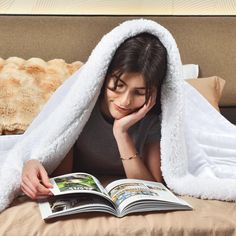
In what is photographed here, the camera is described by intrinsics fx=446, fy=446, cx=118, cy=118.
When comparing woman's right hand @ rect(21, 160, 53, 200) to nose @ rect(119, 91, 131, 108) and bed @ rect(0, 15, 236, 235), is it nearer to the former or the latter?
nose @ rect(119, 91, 131, 108)

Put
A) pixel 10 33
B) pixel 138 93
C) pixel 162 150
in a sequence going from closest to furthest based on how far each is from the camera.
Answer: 1. pixel 138 93
2. pixel 162 150
3. pixel 10 33

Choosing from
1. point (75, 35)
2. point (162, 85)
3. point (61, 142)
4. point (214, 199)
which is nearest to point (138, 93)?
point (162, 85)

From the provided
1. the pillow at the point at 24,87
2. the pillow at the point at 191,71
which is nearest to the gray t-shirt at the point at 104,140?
the pillow at the point at 24,87

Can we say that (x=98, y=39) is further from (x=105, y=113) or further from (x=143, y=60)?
(x=143, y=60)

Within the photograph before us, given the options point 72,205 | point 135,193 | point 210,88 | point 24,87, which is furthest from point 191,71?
point 72,205

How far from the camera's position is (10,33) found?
2.40 metres

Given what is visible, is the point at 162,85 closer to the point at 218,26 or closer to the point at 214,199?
the point at 214,199

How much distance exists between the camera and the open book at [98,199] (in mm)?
1104

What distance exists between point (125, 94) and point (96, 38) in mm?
1253

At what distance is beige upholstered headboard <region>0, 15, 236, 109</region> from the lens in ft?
7.89

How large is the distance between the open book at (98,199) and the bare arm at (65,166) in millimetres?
200

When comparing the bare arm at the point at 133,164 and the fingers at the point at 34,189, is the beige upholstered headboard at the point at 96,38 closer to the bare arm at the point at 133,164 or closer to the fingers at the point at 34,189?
the bare arm at the point at 133,164

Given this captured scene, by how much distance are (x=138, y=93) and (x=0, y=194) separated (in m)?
0.48

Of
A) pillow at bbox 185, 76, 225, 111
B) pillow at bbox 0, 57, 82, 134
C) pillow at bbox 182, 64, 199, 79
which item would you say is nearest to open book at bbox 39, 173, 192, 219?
pillow at bbox 0, 57, 82, 134
